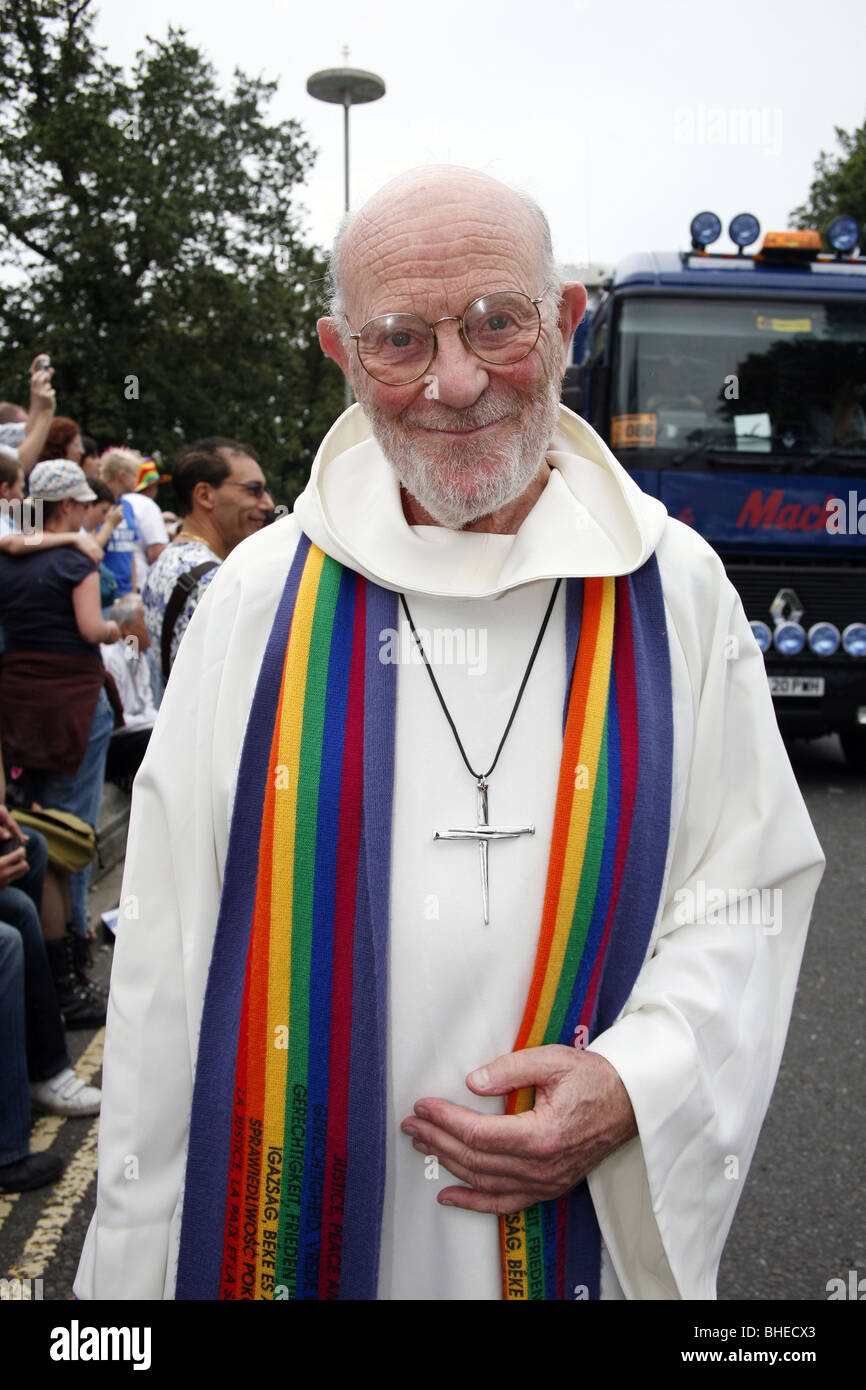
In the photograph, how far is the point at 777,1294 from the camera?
280 cm

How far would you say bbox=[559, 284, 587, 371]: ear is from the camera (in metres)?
1.73

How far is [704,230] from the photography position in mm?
7500

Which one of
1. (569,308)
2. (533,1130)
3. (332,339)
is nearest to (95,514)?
(332,339)

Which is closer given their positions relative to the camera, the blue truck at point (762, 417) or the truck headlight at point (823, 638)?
the blue truck at point (762, 417)

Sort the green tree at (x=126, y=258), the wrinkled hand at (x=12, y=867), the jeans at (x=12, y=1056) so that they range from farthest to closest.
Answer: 1. the green tree at (x=126, y=258)
2. the wrinkled hand at (x=12, y=867)
3. the jeans at (x=12, y=1056)

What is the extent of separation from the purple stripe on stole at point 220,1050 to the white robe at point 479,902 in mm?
40

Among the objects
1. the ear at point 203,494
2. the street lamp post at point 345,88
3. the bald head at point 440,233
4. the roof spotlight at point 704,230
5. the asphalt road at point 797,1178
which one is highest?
the street lamp post at point 345,88

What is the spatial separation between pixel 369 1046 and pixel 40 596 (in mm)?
3351

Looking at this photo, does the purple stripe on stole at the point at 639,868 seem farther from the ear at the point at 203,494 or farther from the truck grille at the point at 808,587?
the truck grille at the point at 808,587

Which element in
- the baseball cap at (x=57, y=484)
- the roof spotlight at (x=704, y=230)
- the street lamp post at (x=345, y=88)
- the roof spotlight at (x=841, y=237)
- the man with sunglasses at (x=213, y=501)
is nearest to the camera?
the man with sunglasses at (x=213, y=501)

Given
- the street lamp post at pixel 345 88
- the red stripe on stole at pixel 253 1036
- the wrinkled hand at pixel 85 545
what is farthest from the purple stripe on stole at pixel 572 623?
the street lamp post at pixel 345 88

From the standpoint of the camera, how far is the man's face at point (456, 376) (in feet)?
5.15

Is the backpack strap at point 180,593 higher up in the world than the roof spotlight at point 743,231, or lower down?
lower down

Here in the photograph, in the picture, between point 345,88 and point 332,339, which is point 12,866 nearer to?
point 332,339
